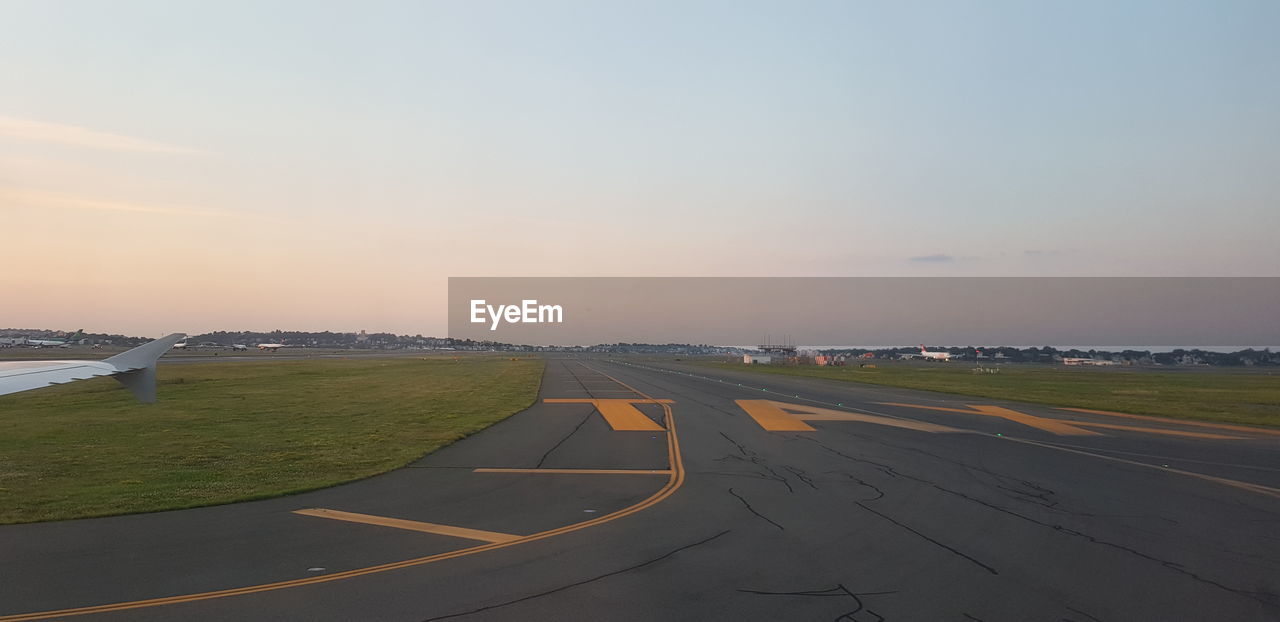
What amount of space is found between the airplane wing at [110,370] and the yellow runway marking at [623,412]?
45.7ft

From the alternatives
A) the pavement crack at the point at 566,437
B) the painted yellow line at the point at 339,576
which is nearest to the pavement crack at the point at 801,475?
the painted yellow line at the point at 339,576

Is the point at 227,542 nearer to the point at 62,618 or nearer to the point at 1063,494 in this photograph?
the point at 62,618

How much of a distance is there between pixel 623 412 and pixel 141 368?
751 inches

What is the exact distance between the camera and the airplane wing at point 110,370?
1237 centimetres

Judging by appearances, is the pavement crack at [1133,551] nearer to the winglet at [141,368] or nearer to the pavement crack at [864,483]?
the pavement crack at [864,483]

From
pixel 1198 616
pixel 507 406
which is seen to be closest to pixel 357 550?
pixel 1198 616

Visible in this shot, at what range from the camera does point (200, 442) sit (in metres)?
19.9

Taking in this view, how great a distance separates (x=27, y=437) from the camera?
2061 cm

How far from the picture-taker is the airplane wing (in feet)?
40.6

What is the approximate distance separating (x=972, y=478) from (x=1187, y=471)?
5977mm

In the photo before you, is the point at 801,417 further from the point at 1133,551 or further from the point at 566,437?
the point at 1133,551

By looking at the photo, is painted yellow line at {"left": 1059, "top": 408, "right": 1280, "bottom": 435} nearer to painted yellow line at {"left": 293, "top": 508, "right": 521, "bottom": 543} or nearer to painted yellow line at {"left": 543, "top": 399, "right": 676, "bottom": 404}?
painted yellow line at {"left": 543, "top": 399, "right": 676, "bottom": 404}

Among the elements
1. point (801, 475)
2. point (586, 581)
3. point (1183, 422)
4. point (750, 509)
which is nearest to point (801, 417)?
point (801, 475)

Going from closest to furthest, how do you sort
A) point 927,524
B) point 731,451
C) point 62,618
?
point 62,618, point 927,524, point 731,451
